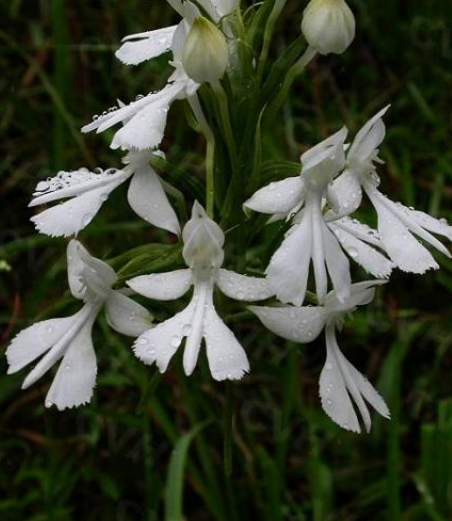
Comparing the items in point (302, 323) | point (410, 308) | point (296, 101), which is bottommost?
point (410, 308)

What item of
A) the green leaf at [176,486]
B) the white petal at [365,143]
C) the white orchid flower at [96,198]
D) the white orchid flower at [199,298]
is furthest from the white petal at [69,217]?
the green leaf at [176,486]

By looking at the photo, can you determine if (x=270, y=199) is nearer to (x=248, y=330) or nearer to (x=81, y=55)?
(x=248, y=330)

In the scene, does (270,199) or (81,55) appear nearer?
(270,199)

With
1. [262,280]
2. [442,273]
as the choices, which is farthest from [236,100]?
[442,273]

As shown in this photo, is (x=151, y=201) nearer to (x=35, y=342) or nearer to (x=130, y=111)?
(x=130, y=111)

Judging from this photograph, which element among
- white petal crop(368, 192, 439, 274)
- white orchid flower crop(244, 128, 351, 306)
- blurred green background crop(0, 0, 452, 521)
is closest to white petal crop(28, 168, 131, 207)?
white orchid flower crop(244, 128, 351, 306)

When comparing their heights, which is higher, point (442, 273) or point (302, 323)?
point (302, 323)

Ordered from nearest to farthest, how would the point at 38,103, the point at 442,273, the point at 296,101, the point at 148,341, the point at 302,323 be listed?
the point at 148,341, the point at 302,323, the point at 442,273, the point at 296,101, the point at 38,103
